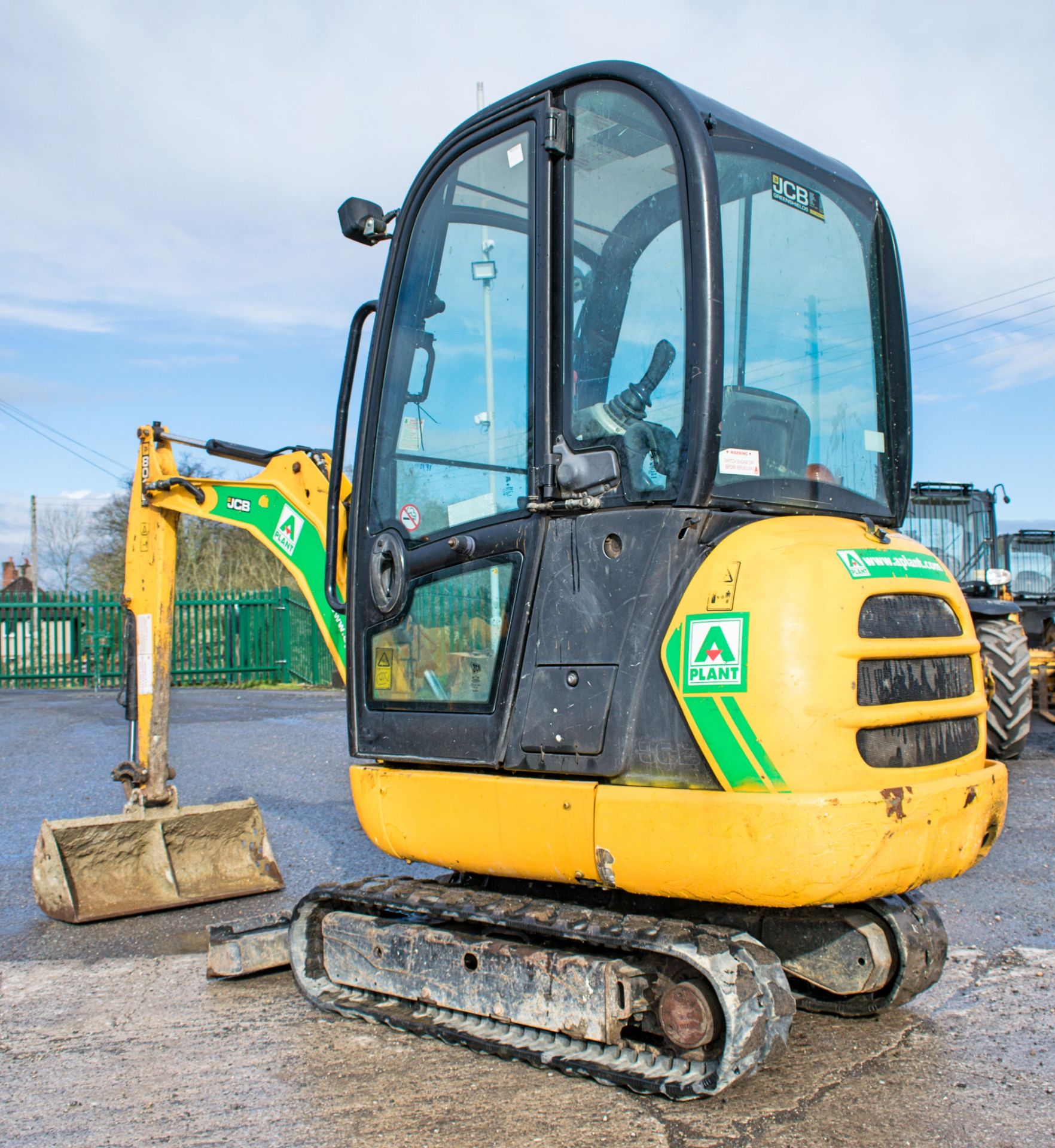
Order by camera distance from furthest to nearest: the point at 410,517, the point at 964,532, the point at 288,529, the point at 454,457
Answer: the point at 964,532 → the point at 288,529 → the point at 410,517 → the point at 454,457

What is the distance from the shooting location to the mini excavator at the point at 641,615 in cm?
288

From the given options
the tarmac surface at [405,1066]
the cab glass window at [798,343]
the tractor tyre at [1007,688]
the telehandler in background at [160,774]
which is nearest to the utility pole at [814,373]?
the cab glass window at [798,343]

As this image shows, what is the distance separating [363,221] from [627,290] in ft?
3.80

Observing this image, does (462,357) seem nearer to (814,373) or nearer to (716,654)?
(814,373)

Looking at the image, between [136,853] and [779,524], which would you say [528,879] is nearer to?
[779,524]

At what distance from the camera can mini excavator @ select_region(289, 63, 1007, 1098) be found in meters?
2.88

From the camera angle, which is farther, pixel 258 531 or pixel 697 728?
pixel 258 531

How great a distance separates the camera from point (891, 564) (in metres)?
3.09

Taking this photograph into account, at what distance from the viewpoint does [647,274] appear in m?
3.19

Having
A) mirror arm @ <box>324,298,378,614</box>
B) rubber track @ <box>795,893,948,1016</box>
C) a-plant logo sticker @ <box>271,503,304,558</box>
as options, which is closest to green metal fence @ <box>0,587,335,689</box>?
a-plant logo sticker @ <box>271,503,304,558</box>

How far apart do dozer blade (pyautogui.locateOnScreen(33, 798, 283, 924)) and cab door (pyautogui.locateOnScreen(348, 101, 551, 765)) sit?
1999 millimetres

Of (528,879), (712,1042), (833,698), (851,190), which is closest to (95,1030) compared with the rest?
(528,879)

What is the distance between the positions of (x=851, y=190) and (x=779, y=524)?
4.65 feet

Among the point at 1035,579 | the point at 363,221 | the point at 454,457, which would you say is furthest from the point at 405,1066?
the point at 1035,579
